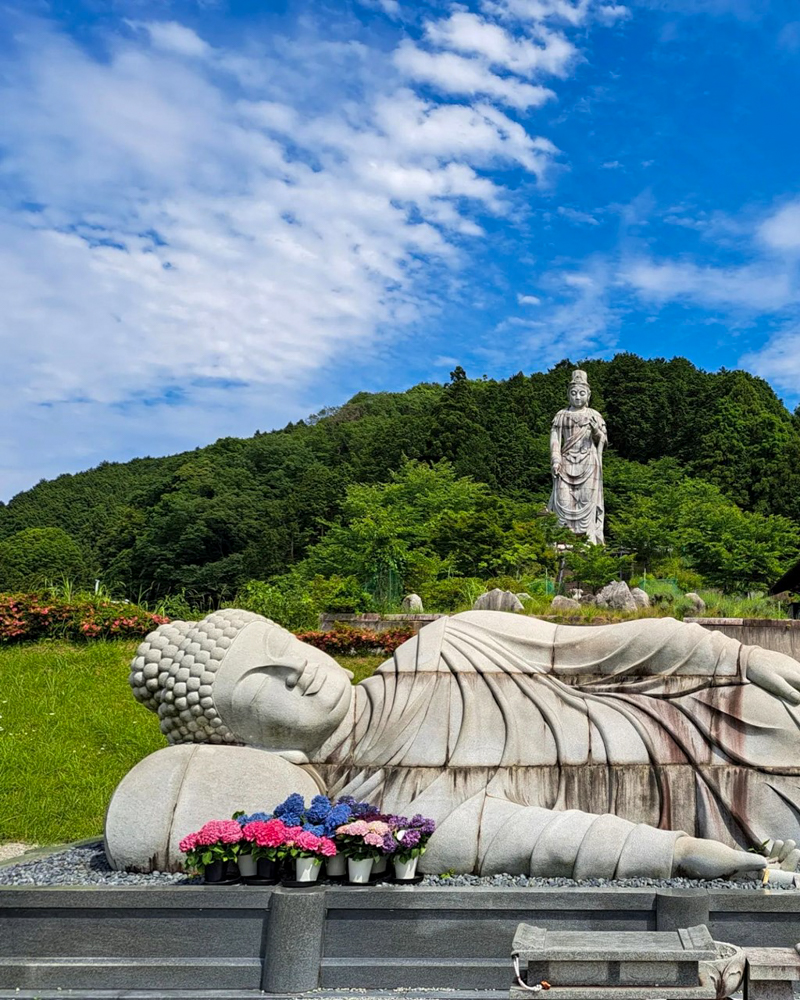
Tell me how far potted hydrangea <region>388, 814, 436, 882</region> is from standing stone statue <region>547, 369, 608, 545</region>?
17.9 metres

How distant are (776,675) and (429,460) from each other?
105ft

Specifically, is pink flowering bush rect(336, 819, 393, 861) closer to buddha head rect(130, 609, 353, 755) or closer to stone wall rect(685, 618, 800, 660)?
buddha head rect(130, 609, 353, 755)

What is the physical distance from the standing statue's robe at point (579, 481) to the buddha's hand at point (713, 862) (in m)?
17.8

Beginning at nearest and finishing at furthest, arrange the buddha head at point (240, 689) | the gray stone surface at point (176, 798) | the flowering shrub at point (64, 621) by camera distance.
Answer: the gray stone surface at point (176, 798) < the buddha head at point (240, 689) < the flowering shrub at point (64, 621)

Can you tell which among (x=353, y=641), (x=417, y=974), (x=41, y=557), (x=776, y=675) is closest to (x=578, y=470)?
(x=353, y=641)

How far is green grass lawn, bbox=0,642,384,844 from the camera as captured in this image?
23.4 feet

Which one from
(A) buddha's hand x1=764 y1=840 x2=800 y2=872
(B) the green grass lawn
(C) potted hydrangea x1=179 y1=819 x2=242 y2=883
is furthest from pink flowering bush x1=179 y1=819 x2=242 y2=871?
(B) the green grass lawn

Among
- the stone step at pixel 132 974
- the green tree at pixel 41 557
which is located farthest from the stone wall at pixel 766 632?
the green tree at pixel 41 557

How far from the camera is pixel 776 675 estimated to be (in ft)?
15.8

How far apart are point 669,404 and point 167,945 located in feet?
131

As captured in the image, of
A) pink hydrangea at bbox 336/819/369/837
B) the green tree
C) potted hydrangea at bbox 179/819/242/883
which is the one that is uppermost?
the green tree

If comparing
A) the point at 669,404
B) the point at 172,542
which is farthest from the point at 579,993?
the point at 669,404

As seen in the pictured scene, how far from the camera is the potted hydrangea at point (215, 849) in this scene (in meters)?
4.02

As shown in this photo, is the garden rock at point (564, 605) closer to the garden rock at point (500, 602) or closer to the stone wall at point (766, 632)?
the garden rock at point (500, 602)
